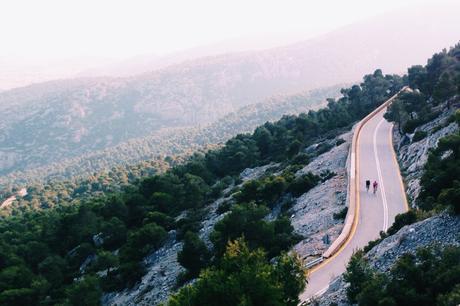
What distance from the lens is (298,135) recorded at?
79438 millimetres

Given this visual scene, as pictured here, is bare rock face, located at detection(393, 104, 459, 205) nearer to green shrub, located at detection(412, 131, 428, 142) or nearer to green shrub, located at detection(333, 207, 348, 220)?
green shrub, located at detection(412, 131, 428, 142)

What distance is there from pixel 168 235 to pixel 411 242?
104 ft

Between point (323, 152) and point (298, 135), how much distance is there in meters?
17.6

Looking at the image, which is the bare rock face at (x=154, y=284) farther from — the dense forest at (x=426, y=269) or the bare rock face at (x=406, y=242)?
the dense forest at (x=426, y=269)

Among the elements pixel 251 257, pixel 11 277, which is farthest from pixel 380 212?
pixel 11 277

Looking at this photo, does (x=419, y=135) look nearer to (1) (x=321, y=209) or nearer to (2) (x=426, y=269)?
(1) (x=321, y=209)

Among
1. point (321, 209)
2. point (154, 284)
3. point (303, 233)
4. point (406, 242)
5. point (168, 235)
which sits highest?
point (406, 242)

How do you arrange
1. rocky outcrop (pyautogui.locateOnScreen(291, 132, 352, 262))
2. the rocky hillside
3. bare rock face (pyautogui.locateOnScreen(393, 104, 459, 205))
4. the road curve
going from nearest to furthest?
the rocky hillside < the road curve < rocky outcrop (pyautogui.locateOnScreen(291, 132, 352, 262)) < bare rock face (pyautogui.locateOnScreen(393, 104, 459, 205))

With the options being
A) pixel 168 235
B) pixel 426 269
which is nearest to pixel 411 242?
pixel 426 269

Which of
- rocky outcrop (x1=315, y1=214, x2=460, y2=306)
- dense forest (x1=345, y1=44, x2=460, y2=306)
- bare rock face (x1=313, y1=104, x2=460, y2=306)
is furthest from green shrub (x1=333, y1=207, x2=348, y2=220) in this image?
rocky outcrop (x1=315, y1=214, x2=460, y2=306)

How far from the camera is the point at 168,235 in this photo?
164 ft

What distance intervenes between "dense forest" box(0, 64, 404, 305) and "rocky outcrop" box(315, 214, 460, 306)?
2.54 m

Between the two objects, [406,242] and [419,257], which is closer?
[419,257]

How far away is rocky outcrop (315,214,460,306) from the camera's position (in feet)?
69.6
